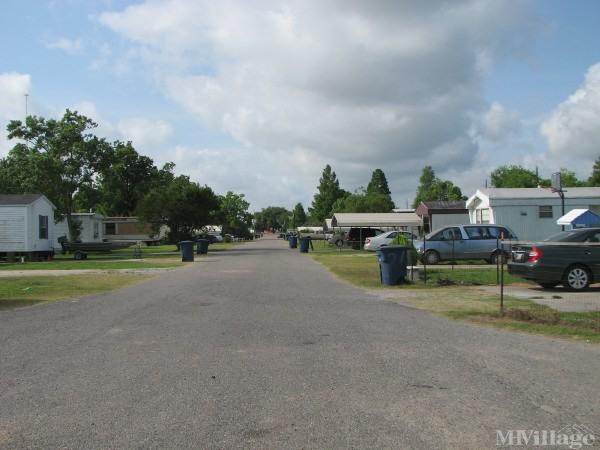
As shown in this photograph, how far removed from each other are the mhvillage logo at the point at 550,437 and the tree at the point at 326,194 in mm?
109993

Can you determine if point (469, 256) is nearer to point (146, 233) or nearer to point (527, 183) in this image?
point (146, 233)

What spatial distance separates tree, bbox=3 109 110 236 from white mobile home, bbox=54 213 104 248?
3.03 meters

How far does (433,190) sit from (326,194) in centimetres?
2361

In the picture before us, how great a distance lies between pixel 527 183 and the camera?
282 feet

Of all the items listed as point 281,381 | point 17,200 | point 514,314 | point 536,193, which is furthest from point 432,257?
point 17,200

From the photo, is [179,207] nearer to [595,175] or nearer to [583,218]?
[583,218]

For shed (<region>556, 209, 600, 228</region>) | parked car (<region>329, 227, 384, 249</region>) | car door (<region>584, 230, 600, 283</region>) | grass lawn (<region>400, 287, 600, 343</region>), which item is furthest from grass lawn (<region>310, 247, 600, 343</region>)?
parked car (<region>329, 227, 384, 249</region>)

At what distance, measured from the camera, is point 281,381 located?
6.22 metres

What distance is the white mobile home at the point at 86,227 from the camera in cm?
4666

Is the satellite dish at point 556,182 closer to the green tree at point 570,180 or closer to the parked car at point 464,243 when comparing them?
the parked car at point 464,243

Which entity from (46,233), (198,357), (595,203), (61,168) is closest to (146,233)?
(61,168)

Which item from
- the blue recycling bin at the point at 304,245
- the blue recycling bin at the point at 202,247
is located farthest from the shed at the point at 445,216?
the blue recycling bin at the point at 202,247

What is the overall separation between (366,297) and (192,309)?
4.36 meters

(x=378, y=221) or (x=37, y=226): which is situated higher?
(x=378, y=221)
